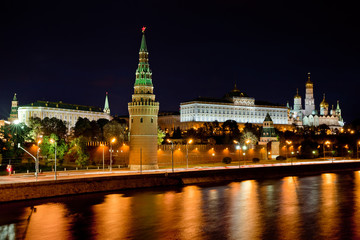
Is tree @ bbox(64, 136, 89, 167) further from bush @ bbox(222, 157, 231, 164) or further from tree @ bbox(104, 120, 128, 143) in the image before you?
bush @ bbox(222, 157, 231, 164)

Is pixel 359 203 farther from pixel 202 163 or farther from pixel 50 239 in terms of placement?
pixel 202 163

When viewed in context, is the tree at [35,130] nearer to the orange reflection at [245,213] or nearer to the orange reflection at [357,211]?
the orange reflection at [245,213]

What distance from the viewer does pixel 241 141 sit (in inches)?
4542

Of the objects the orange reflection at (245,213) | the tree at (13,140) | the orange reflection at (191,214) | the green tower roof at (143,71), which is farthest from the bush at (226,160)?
the tree at (13,140)

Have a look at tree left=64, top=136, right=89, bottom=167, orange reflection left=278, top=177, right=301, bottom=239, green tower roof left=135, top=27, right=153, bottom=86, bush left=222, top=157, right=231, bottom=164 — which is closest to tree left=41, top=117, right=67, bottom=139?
tree left=64, top=136, right=89, bottom=167

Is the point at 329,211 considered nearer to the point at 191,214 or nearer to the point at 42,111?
the point at 191,214

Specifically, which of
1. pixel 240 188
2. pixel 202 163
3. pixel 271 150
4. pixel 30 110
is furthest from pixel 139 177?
pixel 30 110

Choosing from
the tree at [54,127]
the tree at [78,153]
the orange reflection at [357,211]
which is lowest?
the orange reflection at [357,211]

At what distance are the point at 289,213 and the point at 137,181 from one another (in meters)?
19.7

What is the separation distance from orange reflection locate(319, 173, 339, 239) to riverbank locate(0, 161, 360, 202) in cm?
996

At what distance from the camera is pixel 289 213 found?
4344cm

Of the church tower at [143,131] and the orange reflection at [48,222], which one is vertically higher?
the church tower at [143,131]

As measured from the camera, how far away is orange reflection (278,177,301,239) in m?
35.4

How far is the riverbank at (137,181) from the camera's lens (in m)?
45.9
